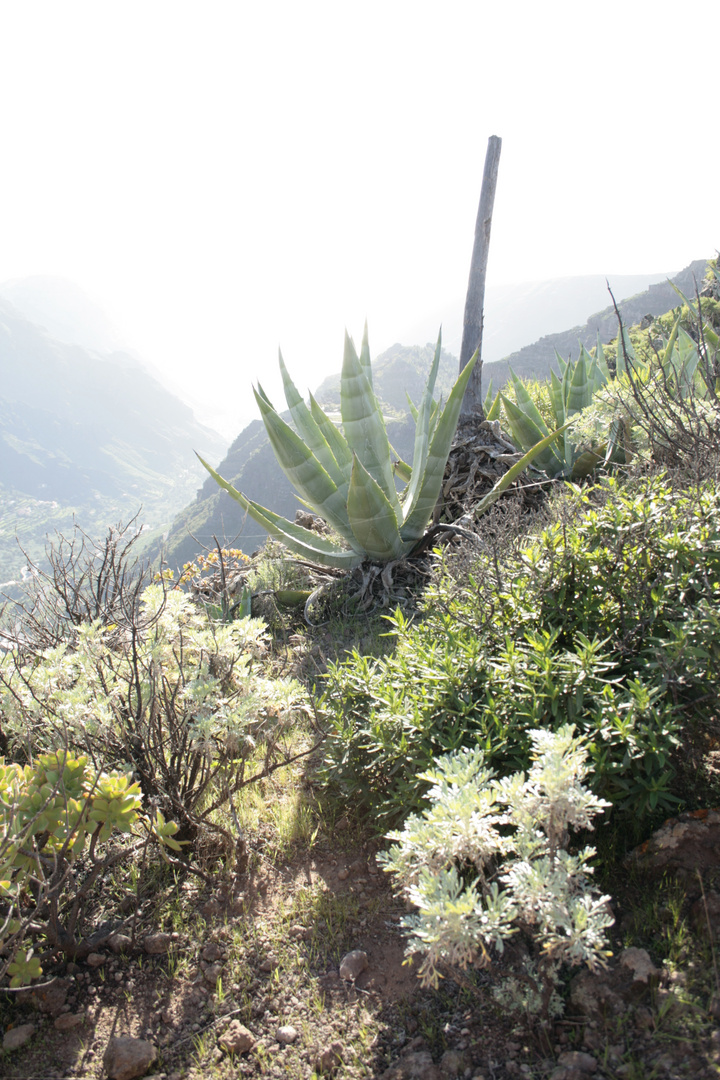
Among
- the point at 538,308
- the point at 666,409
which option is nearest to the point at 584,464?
the point at 666,409

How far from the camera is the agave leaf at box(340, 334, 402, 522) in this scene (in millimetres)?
4316

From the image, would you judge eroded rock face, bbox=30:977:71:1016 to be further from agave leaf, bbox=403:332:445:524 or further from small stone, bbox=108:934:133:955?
agave leaf, bbox=403:332:445:524

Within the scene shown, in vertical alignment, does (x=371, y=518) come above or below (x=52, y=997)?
above

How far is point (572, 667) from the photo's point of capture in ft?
5.29

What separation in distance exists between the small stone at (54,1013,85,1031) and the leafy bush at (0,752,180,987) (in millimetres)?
134

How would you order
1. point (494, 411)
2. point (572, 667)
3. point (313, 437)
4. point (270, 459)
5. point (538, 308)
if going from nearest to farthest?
point (572, 667) < point (313, 437) < point (494, 411) < point (270, 459) < point (538, 308)

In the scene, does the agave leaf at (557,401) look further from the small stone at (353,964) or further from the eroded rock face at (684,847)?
the small stone at (353,964)

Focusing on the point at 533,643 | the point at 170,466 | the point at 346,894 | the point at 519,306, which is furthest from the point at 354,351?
the point at 170,466

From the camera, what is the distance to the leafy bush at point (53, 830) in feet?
4.65

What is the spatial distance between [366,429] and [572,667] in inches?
123

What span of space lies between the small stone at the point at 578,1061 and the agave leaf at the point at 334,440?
3.78 m

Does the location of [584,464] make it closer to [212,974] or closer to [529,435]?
[529,435]

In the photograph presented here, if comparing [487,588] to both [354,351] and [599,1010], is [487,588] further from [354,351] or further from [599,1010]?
[354,351]

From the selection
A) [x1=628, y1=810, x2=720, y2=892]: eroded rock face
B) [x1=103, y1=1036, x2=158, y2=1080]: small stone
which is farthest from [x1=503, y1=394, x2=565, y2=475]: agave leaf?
[x1=103, y1=1036, x2=158, y2=1080]: small stone
